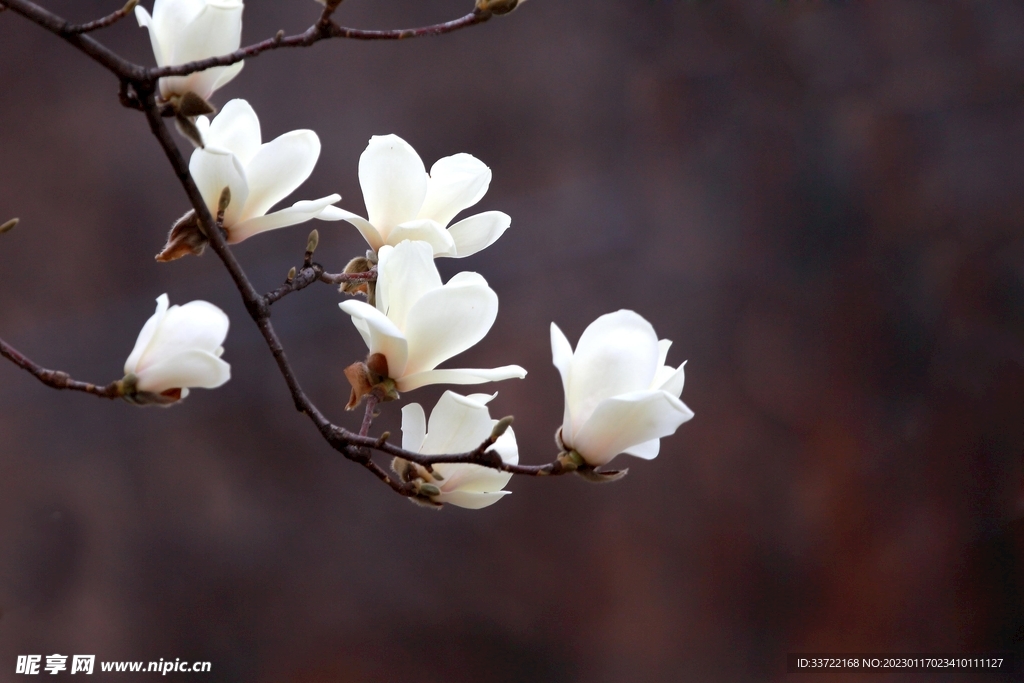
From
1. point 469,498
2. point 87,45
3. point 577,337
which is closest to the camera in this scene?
point 87,45

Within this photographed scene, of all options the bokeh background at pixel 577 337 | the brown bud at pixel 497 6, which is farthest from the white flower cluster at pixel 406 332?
the bokeh background at pixel 577 337

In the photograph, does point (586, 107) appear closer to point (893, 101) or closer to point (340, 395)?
point (893, 101)

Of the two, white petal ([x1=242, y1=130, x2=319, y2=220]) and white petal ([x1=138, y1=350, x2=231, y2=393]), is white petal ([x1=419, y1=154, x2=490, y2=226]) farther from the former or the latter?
white petal ([x1=138, y1=350, x2=231, y2=393])

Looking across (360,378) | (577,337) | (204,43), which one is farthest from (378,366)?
(577,337)

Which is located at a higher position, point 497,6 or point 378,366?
point 497,6

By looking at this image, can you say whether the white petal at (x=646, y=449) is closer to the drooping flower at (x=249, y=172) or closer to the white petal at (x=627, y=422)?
the white petal at (x=627, y=422)

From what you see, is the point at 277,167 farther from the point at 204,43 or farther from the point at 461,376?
the point at 461,376
